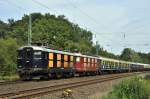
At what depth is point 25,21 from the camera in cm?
12688

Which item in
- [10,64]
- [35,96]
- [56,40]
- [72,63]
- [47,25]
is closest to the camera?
[35,96]

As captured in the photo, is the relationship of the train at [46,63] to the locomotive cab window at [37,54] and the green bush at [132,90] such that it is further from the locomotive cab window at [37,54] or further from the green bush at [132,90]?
the green bush at [132,90]

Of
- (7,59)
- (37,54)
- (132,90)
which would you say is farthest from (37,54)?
(7,59)

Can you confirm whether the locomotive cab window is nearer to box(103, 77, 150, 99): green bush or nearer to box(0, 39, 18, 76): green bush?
box(0, 39, 18, 76): green bush

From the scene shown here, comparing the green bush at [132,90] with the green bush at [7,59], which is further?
the green bush at [7,59]

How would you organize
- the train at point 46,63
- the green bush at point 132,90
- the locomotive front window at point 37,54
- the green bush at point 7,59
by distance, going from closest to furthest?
the green bush at point 132,90 → the train at point 46,63 → the locomotive front window at point 37,54 → the green bush at point 7,59

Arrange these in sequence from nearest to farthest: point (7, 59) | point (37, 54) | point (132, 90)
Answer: point (132, 90) < point (37, 54) < point (7, 59)

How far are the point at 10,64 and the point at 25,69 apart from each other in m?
13.2

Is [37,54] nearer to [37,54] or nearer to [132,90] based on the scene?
[37,54]

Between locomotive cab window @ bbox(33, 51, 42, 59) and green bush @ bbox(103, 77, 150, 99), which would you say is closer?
green bush @ bbox(103, 77, 150, 99)

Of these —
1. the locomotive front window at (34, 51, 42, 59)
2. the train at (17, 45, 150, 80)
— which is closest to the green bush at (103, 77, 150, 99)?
the train at (17, 45, 150, 80)

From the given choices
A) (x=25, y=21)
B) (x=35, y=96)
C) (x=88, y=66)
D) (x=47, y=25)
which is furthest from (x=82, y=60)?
(x=25, y=21)

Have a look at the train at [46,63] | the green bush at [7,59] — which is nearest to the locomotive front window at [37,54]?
the train at [46,63]

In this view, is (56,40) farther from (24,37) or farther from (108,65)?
(108,65)
